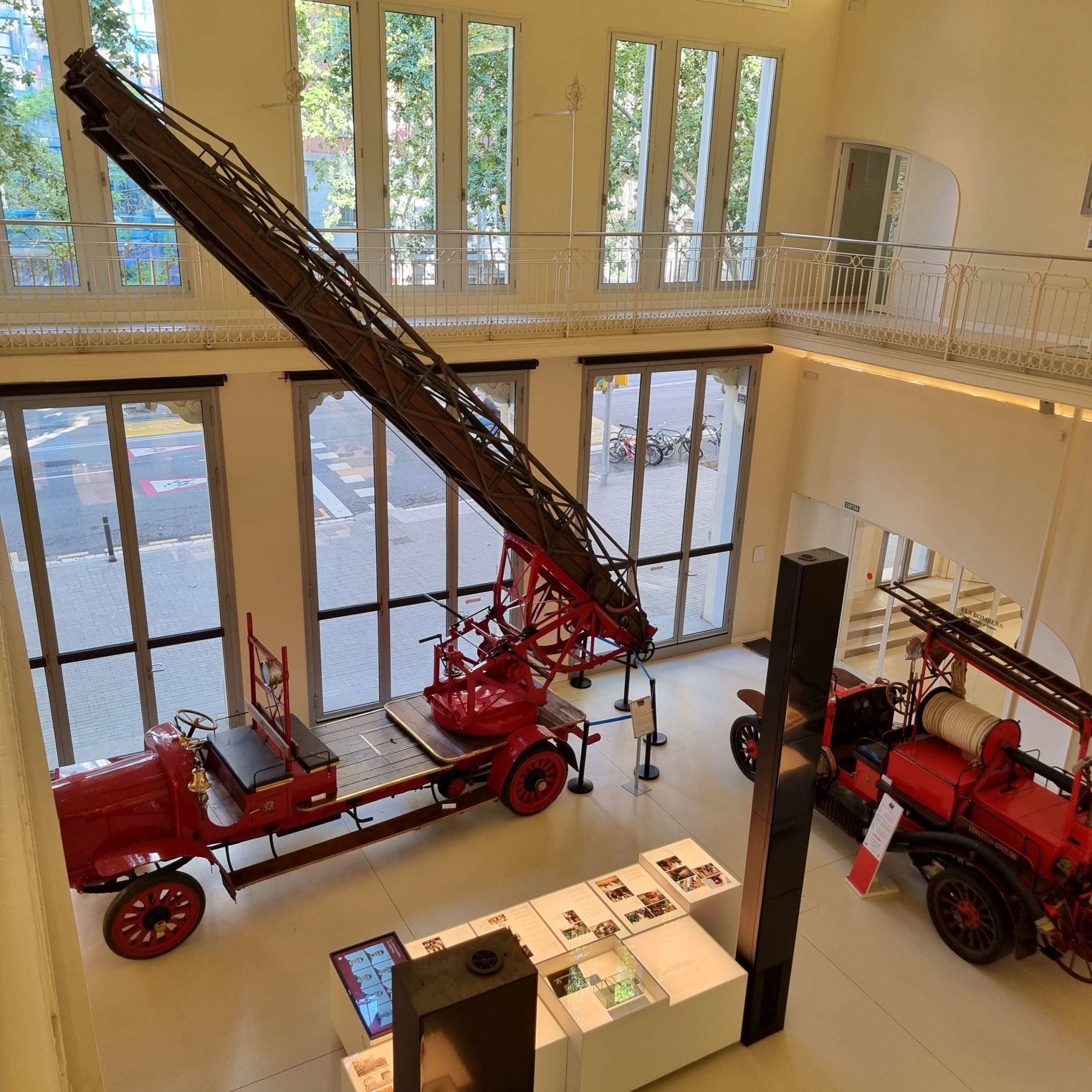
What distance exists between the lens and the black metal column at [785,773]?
6.24m

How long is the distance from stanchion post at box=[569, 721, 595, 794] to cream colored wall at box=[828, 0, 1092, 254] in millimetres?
7923

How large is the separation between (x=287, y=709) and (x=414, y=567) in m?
3.56

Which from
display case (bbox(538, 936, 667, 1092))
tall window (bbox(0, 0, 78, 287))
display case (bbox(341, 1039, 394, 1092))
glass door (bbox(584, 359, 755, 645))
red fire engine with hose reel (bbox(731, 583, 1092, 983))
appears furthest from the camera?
glass door (bbox(584, 359, 755, 645))

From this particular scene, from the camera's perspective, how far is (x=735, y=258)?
13.1 metres

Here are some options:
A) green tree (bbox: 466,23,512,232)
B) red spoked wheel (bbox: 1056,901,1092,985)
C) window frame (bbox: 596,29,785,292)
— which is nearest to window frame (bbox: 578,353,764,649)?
window frame (bbox: 596,29,785,292)

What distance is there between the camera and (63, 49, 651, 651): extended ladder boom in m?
6.41

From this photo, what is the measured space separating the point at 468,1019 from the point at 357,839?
5502 millimetres

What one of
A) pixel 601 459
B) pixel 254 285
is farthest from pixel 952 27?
pixel 254 285

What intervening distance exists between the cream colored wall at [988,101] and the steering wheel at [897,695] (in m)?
5.55

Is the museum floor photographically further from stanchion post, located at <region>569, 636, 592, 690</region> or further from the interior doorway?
the interior doorway

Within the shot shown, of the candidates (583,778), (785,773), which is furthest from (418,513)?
(785,773)

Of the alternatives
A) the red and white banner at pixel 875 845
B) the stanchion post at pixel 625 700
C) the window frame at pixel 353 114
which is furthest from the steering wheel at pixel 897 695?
the window frame at pixel 353 114

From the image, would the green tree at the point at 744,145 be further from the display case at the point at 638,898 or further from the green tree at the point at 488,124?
the display case at the point at 638,898

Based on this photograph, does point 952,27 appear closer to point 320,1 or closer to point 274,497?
point 320,1
